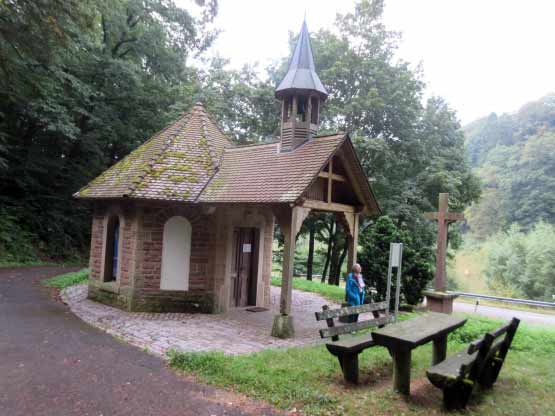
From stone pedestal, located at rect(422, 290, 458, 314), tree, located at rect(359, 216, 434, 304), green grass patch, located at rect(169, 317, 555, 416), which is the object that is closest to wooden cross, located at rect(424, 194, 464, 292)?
stone pedestal, located at rect(422, 290, 458, 314)

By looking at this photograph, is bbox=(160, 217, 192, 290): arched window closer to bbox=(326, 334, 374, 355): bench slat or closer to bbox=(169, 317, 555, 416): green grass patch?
bbox=(169, 317, 555, 416): green grass patch

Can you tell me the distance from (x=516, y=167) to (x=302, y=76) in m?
45.3

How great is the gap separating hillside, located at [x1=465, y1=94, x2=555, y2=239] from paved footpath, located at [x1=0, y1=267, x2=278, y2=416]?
34.4 meters

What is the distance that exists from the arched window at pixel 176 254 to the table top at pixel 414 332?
6.51 metres

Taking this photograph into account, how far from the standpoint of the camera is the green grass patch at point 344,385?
17.5 feet

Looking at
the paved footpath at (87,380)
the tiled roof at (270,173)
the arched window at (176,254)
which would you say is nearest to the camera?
the paved footpath at (87,380)

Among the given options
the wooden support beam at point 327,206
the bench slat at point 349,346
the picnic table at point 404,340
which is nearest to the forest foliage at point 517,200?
the wooden support beam at point 327,206

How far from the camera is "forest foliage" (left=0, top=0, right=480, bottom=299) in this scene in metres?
19.2

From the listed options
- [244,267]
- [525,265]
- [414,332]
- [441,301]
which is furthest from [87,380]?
[525,265]

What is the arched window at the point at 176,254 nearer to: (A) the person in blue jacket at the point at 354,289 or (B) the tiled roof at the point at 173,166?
(B) the tiled roof at the point at 173,166

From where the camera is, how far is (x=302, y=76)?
36.4 feet

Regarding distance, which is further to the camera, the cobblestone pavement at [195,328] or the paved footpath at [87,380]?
the cobblestone pavement at [195,328]

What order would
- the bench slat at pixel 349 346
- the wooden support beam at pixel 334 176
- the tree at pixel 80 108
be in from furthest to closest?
the tree at pixel 80 108, the wooden support beam at pixel 334 176, the bench slat at pixel 349 346

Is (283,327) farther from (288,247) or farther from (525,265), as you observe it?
(525,265)
